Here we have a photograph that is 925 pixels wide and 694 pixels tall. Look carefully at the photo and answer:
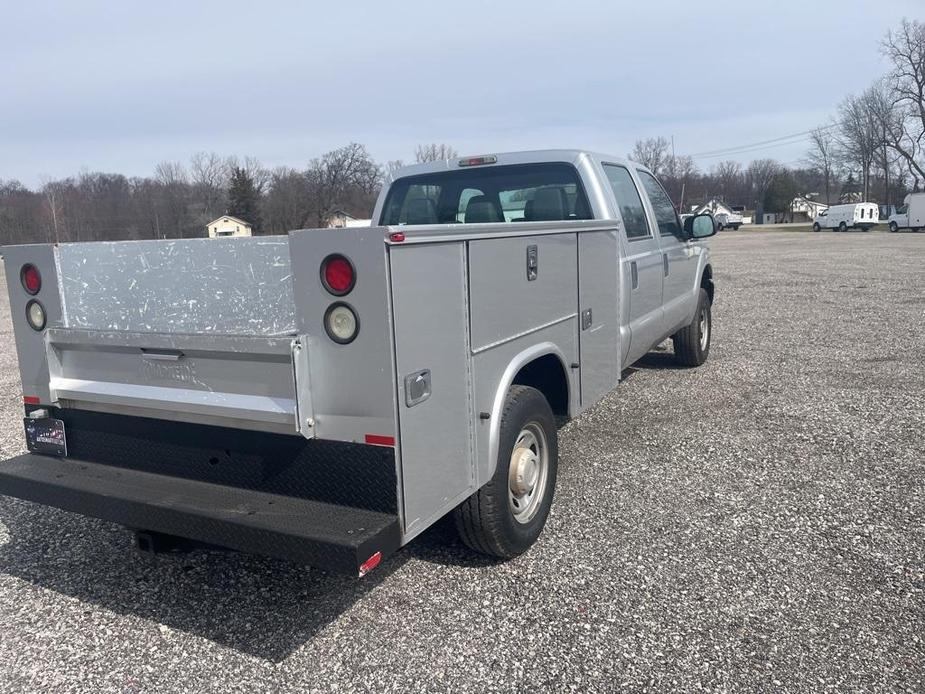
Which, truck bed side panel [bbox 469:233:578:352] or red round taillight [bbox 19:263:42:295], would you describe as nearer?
truck bed side panel [bbox 469:233:578:352]

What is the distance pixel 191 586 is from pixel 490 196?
3.13 m

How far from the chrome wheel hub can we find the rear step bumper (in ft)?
3.58

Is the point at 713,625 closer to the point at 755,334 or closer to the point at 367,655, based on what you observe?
the point at 367,655

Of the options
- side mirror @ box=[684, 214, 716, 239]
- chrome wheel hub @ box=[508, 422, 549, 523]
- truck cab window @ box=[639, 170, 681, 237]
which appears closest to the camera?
chrome wheel hub @ box=[508, 422, 549, 523]

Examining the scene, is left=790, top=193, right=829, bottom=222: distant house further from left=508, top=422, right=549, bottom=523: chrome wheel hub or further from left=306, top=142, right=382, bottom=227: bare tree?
left=508, top=422, right=549, bottom=523: chrome wheel hub

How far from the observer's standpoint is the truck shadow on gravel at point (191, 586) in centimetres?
324

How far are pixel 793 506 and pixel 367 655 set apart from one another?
8.83 ft

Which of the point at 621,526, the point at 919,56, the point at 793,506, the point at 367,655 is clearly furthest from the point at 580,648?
the point at 919,56

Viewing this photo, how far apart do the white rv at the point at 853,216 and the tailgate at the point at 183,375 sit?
60509 millimetres

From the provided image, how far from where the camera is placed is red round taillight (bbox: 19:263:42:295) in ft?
11.0

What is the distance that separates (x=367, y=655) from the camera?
3035 mm

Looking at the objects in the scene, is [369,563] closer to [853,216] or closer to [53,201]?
[53,201]

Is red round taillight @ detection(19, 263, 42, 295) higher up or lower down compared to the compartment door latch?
higher up

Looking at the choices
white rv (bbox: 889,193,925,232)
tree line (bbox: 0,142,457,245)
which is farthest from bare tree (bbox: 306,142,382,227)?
white rv (bbox: 889,193,925,232)
